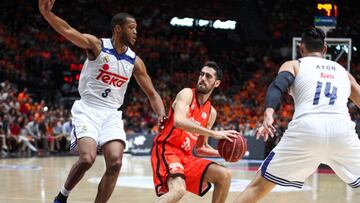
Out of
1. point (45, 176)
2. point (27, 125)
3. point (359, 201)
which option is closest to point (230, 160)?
point (359, 201)

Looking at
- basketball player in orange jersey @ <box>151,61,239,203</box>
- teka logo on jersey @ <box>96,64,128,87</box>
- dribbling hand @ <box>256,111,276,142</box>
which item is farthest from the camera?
teka logo on jersey @ <box>96,64,128,87</box>

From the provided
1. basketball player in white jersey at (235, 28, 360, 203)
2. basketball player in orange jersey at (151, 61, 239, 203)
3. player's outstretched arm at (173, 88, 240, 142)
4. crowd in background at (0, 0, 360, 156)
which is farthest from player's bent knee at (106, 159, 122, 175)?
crowd in background at (0, 0, 360, 156)

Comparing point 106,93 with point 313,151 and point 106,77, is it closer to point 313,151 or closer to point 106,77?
point 106,77

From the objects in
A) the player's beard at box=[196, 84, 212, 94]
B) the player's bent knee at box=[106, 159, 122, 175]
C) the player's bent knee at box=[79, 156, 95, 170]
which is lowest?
the player's bent knee at box=[106, 159, 122, 175]

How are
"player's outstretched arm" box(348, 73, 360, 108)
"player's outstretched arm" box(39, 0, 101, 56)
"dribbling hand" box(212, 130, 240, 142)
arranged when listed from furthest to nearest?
1. "player's outstretched arm" box(39, 0, 101, 56)
2. "dribbling hand" box(212, 130, 240, 142)
3. "player's outstretched arm" box(348, 73, 360, 108)

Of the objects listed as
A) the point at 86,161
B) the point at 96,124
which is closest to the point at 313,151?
the point at 86,161

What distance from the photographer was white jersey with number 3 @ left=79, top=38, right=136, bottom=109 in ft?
22.2

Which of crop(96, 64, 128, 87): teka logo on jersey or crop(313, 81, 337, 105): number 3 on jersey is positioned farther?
crop(96, 64, 128, 87): teka logo on jersey

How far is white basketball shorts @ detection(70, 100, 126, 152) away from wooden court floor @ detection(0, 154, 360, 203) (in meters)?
2.26

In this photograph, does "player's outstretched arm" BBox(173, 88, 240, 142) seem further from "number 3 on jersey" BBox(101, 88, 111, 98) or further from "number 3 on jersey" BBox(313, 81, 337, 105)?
"number 3 on jersey" BBox(313, 81, 337, 105)

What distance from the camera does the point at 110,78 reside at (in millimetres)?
6785

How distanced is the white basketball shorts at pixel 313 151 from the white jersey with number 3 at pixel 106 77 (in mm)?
2062

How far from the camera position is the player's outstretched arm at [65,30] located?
6.39m

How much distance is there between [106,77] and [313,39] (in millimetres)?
2205
